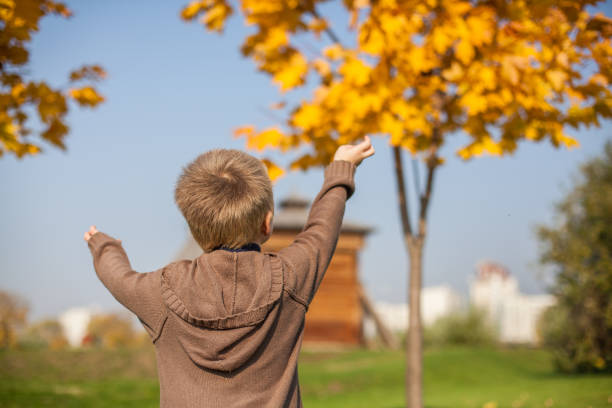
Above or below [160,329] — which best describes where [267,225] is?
above

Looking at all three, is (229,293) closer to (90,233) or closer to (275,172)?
→ (90,233)

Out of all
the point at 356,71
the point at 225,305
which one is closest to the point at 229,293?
the point at 225,305

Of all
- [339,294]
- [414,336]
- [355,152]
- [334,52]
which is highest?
[334,52]

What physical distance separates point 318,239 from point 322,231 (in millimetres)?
32

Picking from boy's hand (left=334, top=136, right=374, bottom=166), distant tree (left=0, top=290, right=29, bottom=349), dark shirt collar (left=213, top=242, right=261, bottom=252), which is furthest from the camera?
distant tree (left=0, top=290, right=29, bottom=349)

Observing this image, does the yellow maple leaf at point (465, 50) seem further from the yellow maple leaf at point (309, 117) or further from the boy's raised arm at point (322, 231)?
the boy's raised arm at point (322, 231)

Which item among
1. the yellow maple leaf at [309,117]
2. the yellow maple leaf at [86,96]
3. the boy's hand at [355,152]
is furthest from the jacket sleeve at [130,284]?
the yellow maple leaf at [86,96]

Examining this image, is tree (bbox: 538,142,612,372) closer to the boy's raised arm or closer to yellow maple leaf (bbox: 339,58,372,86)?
yellow maple leaf (bbox: 339,58,372,86)

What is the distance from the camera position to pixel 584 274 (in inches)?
427

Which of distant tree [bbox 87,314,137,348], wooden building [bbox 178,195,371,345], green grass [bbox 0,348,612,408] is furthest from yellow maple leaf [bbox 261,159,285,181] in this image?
distant tree [bbox 87,314,137,348]

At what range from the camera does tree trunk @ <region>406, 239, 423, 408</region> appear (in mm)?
4816

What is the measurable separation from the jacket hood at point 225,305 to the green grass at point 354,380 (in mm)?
4864

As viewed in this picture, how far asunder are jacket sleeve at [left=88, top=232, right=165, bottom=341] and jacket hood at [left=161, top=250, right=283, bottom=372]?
5 centimetres

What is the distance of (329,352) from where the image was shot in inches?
625
